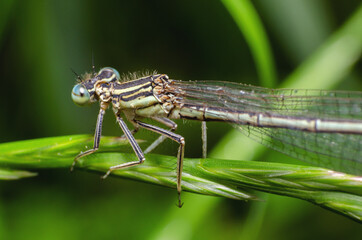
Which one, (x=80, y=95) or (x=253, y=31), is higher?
(x=253, y=31)

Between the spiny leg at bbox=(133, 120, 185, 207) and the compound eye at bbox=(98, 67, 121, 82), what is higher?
the compound eye at bbox=(98, 67, 121, 82)

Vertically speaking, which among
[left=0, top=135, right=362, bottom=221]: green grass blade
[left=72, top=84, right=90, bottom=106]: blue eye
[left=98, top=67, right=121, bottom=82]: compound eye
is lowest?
[left=0, top=135, right=362, bottom=221]: green grass blade

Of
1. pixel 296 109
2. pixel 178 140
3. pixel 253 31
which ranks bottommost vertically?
pixel 178 140

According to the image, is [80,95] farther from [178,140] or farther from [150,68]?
[150,68]

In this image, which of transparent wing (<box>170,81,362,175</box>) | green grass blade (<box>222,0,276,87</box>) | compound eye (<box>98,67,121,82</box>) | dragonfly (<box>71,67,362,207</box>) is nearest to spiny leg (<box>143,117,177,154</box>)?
dragonfly (<box>71,67,362,207</box>)

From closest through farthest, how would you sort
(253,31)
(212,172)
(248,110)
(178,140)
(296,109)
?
(212,172) → (178,140) → (296,109) → (248,110) → (253,31)

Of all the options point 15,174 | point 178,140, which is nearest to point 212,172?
point 178,140

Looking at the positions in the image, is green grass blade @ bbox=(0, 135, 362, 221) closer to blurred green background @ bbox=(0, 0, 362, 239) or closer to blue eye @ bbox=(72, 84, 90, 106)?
blurred green background @ bbox=(0, 0, 362, 239)
